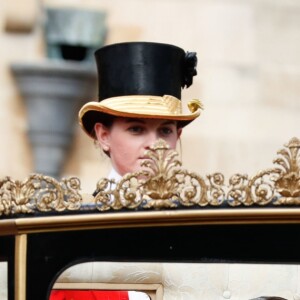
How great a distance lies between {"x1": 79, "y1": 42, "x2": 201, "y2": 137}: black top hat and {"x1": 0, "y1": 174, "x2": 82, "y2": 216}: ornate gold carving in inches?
40.6

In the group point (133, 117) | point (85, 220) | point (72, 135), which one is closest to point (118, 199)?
point (85, 220)

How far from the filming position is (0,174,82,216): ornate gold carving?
32.9ft

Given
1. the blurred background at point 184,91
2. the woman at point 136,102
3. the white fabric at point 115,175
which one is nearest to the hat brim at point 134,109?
the woman at point 136,102

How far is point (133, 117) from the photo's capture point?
36.1 feet

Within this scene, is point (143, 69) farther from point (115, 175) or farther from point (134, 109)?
point (115, 175)

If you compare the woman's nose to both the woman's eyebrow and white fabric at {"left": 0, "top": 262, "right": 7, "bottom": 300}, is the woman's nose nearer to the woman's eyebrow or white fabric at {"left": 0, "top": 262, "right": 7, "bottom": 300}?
the woman's eyebrow

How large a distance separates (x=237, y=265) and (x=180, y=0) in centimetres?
783

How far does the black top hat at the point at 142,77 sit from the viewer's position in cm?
1117

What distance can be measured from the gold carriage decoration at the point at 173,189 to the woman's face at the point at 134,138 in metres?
0.86

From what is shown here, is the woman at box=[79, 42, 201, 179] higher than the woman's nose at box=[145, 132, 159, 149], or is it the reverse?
the woman at box=[79, 42, 201, 179]

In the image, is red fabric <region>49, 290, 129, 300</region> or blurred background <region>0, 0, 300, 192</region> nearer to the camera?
red fabric <region>49, 290, 129, 300</region>

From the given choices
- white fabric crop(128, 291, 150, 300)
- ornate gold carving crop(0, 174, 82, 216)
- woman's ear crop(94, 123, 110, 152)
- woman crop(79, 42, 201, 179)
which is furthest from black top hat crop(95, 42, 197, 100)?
white fabric crop(128, 291, 150, 300)

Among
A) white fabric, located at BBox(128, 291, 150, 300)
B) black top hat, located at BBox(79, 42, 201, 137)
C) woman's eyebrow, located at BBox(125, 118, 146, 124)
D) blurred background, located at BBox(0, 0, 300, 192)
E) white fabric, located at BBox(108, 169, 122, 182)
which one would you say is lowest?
white fabric, located at BBox(128, 291, 150, 300)

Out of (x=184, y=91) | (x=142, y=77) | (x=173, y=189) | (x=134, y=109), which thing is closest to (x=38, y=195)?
(x=173, y=189)
